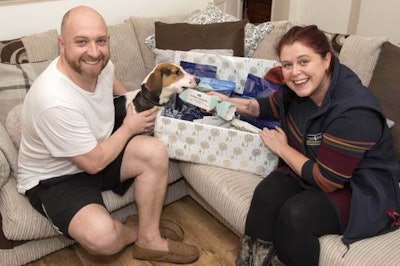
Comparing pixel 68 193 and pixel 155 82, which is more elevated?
pixel 155 82

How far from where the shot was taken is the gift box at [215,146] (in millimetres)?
1635

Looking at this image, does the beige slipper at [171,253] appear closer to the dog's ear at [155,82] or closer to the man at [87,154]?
the man at [87,154]

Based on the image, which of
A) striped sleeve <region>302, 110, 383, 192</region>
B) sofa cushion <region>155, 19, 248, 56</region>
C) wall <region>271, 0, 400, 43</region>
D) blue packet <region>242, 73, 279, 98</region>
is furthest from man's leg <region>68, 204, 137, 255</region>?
wall <region>271, 0, 400, 43</region>

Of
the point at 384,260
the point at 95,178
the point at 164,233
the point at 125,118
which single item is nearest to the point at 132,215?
the point at 164,233

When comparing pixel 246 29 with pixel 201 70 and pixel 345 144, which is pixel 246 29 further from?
pixel 345 144

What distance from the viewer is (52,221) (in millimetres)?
1521

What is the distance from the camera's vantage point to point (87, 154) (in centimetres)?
148

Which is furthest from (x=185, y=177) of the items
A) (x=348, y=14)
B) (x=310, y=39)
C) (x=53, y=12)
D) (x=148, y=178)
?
(x=348, y=14)

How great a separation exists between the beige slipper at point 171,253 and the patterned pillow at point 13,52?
3.83 feet

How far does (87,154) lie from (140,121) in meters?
0.33

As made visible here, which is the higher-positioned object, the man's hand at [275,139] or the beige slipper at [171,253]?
the man's hand at [275,139]

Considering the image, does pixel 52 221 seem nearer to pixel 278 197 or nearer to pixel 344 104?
pixel 278 197

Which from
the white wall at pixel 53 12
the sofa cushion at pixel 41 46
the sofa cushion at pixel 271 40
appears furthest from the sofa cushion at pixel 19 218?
the sofa cushion at pixel 271 40

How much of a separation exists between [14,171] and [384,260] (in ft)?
4.96
